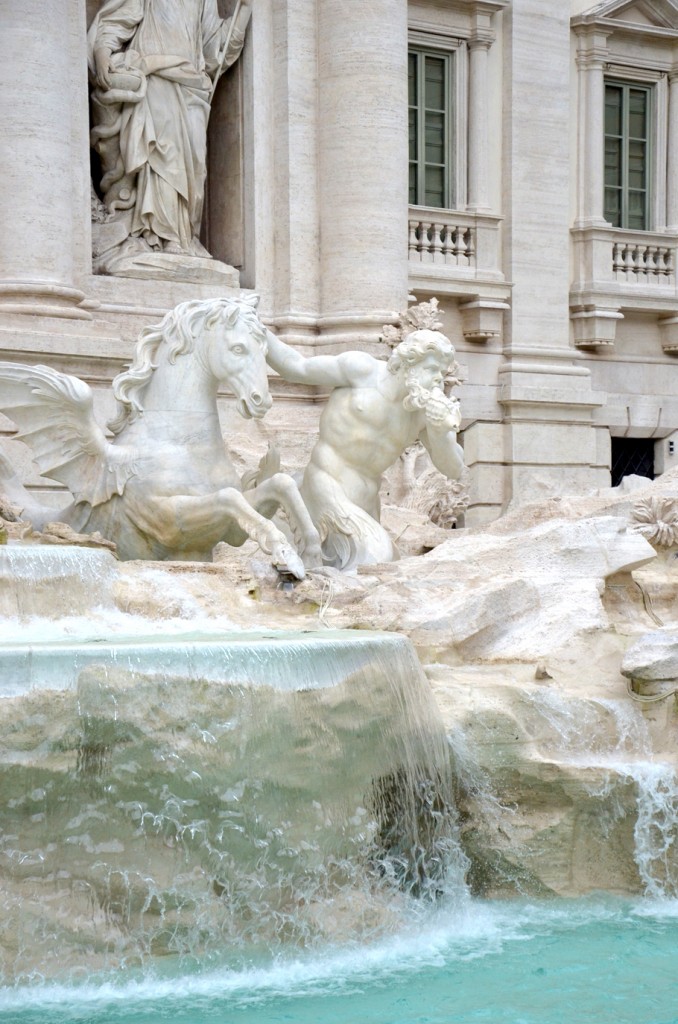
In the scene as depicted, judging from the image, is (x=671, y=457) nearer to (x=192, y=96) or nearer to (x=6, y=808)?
(x=192, y=96)

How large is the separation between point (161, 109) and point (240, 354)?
4.34 meters

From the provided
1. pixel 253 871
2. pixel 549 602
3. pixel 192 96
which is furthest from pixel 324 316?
pixel 253 871

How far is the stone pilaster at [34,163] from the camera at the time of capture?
11.3m

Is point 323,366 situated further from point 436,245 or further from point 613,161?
point 613,161

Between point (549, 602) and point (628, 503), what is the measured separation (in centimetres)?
123

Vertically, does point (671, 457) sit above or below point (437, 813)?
above

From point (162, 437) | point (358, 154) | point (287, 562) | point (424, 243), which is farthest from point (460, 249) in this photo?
point (287, 562)

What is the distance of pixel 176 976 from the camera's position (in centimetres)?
573

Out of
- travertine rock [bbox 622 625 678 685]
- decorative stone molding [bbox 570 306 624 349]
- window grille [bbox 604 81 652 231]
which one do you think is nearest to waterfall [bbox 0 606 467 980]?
travertine rock [bbox 622 625 678 685]

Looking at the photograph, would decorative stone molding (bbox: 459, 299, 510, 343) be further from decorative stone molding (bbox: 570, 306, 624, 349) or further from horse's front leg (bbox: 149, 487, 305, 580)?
horse's front leg (bbox: 149, 487, 305, 580)

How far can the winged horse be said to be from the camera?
28.2 feet

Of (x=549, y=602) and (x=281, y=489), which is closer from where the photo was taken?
(x=549, y=602)

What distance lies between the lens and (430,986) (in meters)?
5.75

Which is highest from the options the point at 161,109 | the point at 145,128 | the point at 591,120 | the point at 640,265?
the point at 591,120
